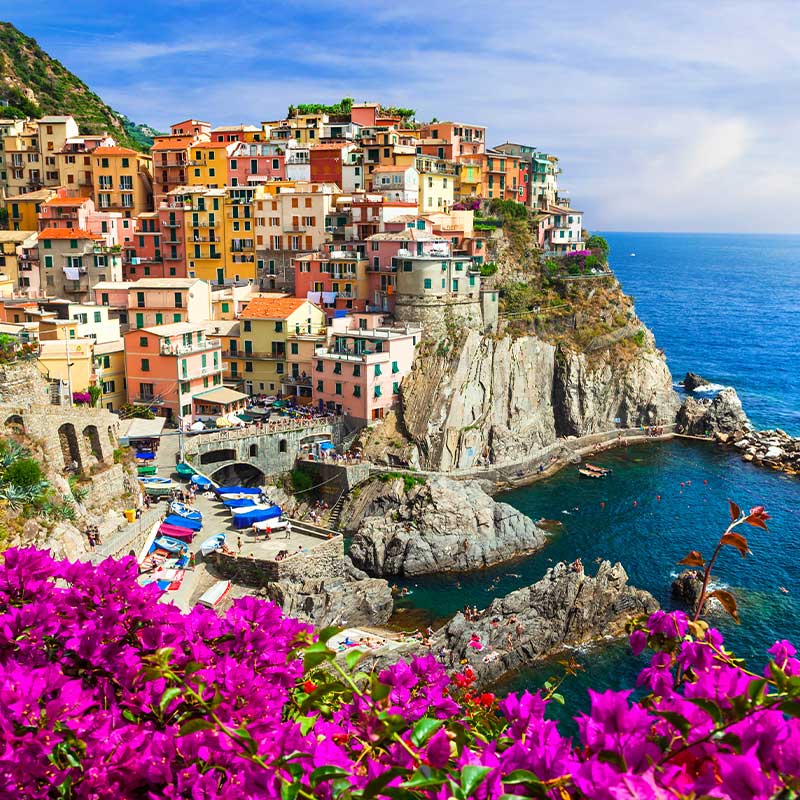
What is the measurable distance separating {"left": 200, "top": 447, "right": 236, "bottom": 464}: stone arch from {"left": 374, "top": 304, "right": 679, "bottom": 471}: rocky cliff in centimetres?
864

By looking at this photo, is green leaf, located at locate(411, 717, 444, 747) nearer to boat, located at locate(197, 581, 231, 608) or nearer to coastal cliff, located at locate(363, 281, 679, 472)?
boat, located at locate(197, 581, 231, 608)

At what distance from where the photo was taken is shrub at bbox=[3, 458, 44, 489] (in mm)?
29562

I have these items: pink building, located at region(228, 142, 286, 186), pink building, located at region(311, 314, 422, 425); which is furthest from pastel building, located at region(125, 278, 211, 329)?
pink building, located at region(228, 142, 286, 186)

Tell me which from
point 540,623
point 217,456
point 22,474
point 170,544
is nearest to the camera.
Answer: point 22,474

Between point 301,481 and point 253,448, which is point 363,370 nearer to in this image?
point 301,481

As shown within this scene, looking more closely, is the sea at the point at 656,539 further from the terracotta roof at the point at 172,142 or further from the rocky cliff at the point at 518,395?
the terracotta roof at the point at 172,142

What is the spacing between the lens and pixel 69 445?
3628 cm

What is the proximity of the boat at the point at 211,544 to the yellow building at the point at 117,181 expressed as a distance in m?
47.7

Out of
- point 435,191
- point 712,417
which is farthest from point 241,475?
point 712,417

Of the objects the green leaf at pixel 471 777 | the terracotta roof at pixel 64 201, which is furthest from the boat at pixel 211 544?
the terracotta roof at pixel 64 201

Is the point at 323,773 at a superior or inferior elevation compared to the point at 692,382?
superior

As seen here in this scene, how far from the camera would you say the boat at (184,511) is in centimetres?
4016

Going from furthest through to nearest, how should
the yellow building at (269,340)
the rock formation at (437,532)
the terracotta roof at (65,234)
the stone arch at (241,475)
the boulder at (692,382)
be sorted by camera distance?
the boulder at (692,382)
the terracotta roof at (65,234)
the yellow building at (269,340)
the stone arch at (241,475)
the rock formation at (437,532)

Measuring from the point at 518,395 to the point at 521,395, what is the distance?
38 centimetres
